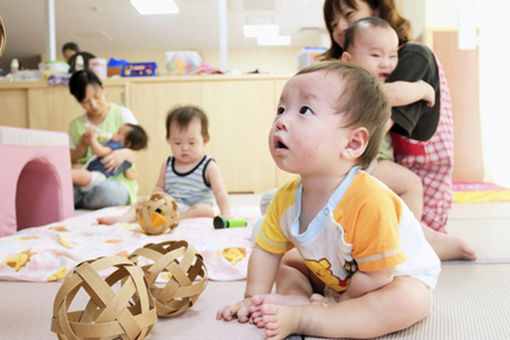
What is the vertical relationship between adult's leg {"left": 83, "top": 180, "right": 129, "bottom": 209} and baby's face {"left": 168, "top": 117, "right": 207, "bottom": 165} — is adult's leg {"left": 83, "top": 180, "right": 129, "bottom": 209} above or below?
below

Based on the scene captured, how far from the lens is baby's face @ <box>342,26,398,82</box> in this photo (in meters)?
0.96

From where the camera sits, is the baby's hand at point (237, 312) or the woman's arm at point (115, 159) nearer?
the baby's hand at point (237, 312)

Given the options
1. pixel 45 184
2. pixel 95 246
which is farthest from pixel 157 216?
pixel 45 184

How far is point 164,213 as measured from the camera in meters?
1.25

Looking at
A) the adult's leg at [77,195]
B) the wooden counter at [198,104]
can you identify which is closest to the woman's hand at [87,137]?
the adult's leg at [77,195]

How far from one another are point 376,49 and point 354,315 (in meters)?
0.63

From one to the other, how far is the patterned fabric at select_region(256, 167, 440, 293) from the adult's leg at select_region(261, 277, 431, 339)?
0.04m

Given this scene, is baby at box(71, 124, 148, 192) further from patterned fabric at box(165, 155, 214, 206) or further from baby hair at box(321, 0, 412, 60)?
baby hair at box(321, 0, 412, 60)

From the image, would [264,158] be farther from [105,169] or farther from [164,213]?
[164,213]

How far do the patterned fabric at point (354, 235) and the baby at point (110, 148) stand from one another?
5.27ft

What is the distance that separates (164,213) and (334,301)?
703 mm

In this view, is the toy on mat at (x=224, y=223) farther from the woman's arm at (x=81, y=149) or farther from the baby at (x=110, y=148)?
the woman's arm at (x=81, y=149)

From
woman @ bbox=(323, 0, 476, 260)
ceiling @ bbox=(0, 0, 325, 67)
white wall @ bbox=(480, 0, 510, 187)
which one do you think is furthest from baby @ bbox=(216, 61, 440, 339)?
ceiling @ bbox=(0, 0, 325, 67)

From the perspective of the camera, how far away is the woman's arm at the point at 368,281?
1.90 ft
